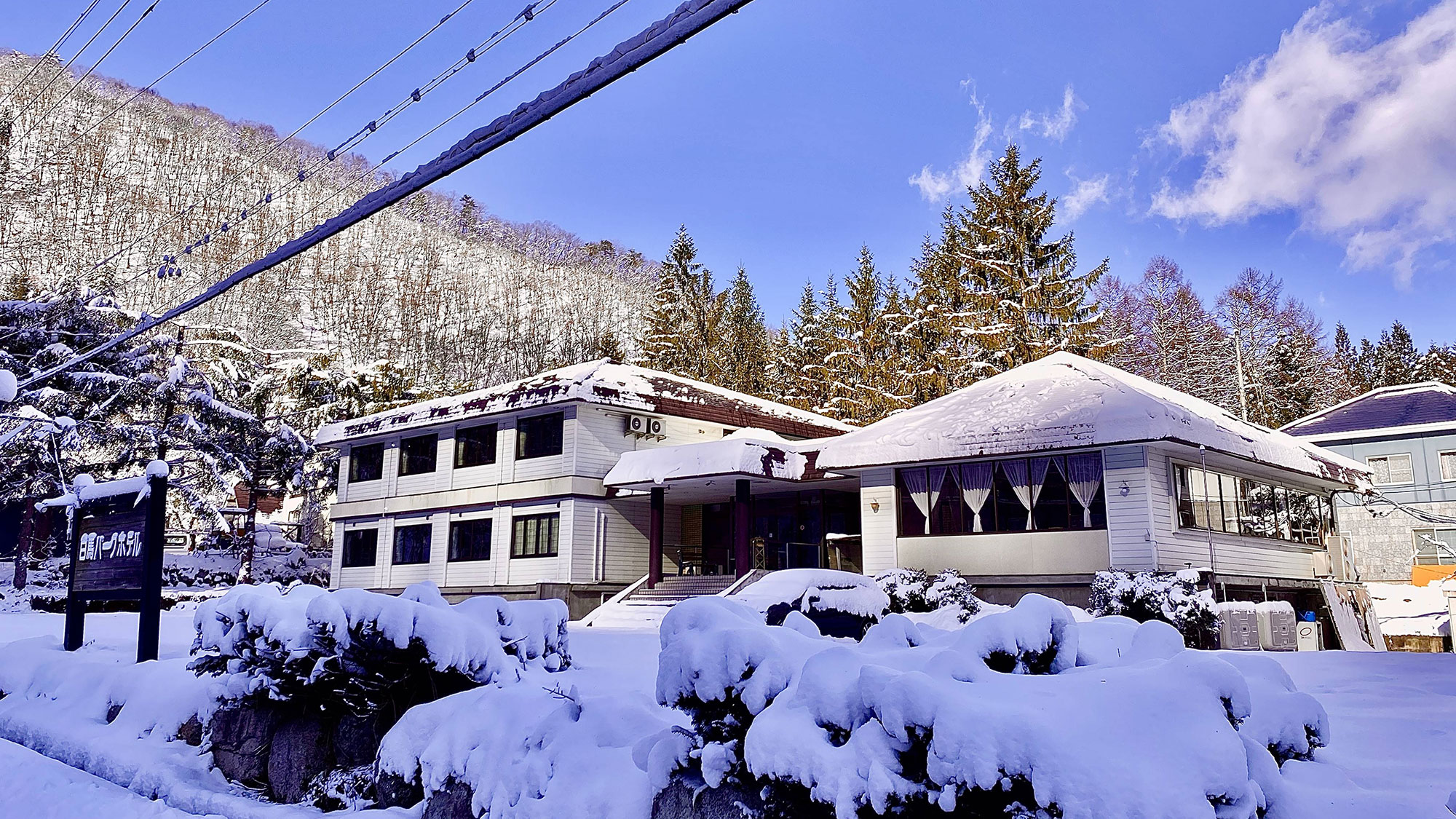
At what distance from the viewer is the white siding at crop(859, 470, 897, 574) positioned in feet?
64.7

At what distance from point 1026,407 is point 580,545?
440 inches

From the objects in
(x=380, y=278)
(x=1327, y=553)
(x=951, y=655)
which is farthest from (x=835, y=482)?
(x=380, y=278)

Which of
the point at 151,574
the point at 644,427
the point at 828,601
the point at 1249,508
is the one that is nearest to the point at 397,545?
the point at 644,427

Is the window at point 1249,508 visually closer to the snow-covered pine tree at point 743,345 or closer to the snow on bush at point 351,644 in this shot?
the snow on bush at point 351,644

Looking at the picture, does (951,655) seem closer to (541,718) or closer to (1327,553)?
(541,718)

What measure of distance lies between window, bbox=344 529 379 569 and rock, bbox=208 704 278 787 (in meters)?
22.5

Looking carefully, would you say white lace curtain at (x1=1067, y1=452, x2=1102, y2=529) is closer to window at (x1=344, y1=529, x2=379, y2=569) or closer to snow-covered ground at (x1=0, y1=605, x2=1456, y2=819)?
snow-covered ground at (x1=0, y1=605, x2=1456, y2=819)

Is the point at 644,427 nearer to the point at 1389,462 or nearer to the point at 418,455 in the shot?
the point at 418,455

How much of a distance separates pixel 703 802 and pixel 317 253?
384 ft

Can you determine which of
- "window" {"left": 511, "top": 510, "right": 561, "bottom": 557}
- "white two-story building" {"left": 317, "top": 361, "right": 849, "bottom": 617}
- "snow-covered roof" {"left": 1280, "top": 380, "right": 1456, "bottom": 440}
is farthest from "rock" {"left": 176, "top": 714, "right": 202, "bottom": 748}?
"snow-covered roof" {"left": 1280, "top": 380, "right": 1456, "bottom": 440}

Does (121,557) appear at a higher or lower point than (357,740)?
higher

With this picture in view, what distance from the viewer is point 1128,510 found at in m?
17.0

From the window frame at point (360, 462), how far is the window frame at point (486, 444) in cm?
340

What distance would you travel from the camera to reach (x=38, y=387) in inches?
1147
